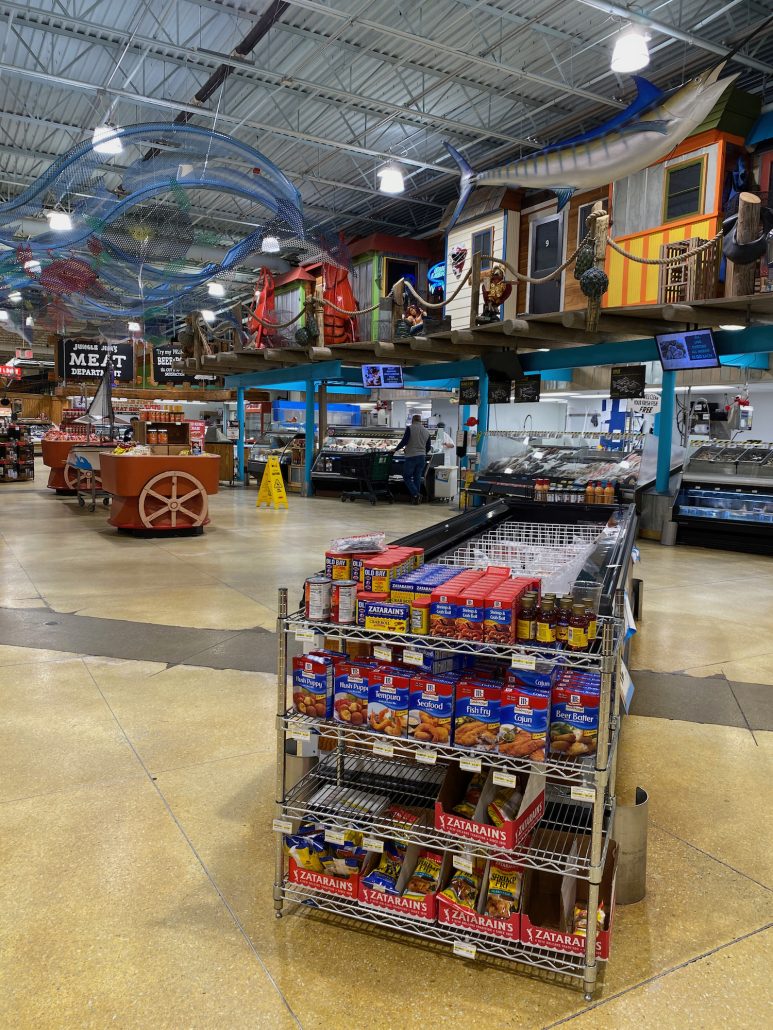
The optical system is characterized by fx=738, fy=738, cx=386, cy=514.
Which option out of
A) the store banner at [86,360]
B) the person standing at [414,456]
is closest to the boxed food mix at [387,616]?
the person standing at [414,456]

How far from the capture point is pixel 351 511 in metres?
13.0

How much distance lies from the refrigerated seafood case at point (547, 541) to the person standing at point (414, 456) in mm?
9519

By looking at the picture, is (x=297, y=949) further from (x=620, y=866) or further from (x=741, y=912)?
(x=741, y=912)

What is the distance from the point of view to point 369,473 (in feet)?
47.9

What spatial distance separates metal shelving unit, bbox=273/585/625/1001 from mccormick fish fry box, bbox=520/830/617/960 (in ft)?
0.09

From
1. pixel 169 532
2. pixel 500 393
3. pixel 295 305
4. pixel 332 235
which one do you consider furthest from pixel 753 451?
pixel 295 305

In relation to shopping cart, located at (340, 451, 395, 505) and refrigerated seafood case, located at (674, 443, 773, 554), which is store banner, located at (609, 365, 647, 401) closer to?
refrigerated seafood case, located at (674, 443, 773, 554)

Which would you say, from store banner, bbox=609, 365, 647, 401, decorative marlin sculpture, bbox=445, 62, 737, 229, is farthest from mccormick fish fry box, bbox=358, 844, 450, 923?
store banner, bbox=609, 365, 647, 401

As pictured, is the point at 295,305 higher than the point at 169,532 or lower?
higher

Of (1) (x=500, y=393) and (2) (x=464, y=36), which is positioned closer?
(2) (x=464, y=36)

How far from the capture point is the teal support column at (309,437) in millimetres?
15914

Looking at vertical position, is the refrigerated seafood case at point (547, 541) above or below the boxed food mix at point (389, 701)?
above

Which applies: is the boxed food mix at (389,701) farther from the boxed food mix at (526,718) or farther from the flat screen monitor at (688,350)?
the flat screen monitor at (688,350)

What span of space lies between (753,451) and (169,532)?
7497mm
